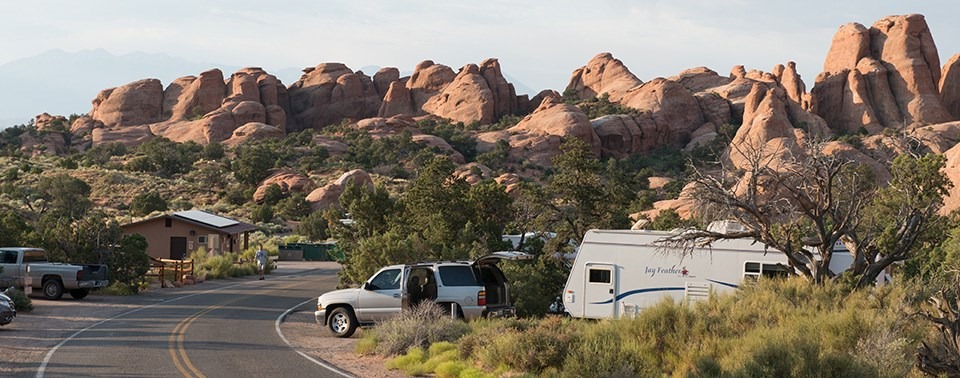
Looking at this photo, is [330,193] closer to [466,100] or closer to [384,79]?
[466,100]

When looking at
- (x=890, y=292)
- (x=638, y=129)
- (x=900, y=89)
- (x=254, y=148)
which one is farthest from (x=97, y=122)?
(x=890, y=292)

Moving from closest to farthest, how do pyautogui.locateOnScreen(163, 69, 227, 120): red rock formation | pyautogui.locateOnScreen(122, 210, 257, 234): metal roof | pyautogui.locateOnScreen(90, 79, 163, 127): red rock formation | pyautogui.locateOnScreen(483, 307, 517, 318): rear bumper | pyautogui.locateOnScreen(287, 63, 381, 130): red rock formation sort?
1. pyautogui.locateOnScreen(483, 307, 517, 318): rear bumper
2. pyautogui.locateOnScreen(122, 210, 257, 234): metal roof
3. pyautogui.locateOnScreen(90, 79, 163, 127): red rock formation
4. pyautogui.locateOnScreen(163, 69, 227, 120): red rock formation
5. pyautogui.locateOnScreen(287, 63, 381, 130): red rock formation

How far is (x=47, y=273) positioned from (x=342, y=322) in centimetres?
1333

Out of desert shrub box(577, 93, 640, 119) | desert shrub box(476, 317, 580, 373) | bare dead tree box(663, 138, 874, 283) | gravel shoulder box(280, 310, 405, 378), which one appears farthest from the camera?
desert shrub box(577, 93, 640, 119)

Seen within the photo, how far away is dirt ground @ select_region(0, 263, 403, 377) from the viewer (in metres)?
17.5

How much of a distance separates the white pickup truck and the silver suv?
38.6 ft

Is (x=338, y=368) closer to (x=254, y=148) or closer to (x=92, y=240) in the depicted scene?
(x=92, y=240)

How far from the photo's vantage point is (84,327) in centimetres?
2378

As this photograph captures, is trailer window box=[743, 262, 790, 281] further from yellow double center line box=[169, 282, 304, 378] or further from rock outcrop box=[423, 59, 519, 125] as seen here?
rock outcrop box=[423, 59, 519, 125]

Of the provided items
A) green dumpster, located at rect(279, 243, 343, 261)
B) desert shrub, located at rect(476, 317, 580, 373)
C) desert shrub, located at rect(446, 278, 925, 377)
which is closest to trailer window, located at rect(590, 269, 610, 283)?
desert shrub, located at rect(446, 278, 925, 377)

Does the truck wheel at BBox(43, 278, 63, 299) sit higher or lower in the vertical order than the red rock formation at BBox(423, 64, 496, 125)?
lower

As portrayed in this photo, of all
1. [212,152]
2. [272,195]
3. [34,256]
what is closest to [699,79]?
[212,152]

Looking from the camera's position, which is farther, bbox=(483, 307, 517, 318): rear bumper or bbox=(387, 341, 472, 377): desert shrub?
bbox=(483, 307, 517, 318): rear bumper

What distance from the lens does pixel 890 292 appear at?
17.7 meters
